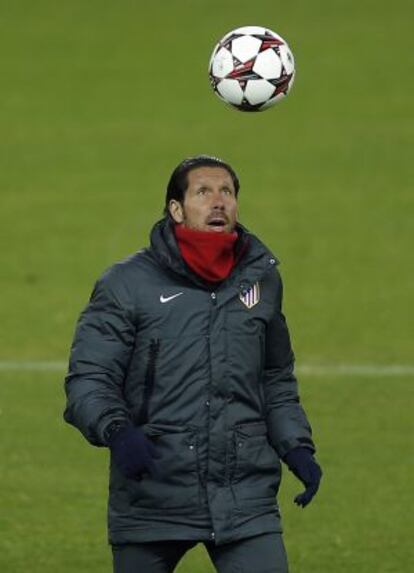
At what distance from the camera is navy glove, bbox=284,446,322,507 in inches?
332

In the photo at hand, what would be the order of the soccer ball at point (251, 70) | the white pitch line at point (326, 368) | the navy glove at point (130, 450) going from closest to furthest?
the navy glove at point (130, 450), the soccer ball at point (251, 70), the white pitch line at point (326, 368)

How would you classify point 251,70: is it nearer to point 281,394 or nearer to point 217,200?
point 217,200

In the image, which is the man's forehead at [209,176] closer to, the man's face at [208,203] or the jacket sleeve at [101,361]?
the man's face at [208,203]

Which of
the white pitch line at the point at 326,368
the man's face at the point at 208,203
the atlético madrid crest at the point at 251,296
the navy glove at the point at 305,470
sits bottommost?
the white pitch line at the point at 326,368

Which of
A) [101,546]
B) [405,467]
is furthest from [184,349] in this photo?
[405,467]

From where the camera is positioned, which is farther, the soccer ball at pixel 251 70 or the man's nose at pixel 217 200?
the soccer ball at pixel 251 70

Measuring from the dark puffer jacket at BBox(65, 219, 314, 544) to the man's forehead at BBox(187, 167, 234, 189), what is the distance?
26 centimetres

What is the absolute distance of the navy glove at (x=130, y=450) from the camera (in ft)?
26.5

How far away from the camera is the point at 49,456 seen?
50.8 ft

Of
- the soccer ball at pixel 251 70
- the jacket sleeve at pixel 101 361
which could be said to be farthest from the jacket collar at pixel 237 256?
the soccer ball at pixel 251 70

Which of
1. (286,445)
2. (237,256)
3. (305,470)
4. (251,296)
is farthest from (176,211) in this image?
(305,470)

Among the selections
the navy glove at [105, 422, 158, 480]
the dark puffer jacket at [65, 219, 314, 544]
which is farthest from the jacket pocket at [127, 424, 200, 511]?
the navy glove at [105, 422, 158, 480]

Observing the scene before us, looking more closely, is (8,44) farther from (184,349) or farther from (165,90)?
(184,349)

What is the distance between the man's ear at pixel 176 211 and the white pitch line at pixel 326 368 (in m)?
10.7
